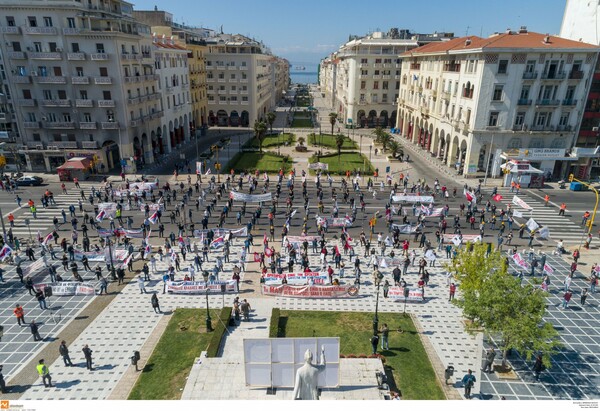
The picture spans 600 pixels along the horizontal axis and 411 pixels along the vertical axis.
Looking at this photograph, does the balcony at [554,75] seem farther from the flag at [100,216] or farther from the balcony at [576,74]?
the flag at [100,216]

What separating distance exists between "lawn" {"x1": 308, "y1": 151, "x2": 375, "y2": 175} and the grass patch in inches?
1491

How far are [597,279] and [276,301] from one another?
973 inches

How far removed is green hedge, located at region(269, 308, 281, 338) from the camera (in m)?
24.5

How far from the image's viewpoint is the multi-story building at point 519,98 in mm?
56094

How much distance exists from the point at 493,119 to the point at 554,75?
976 cm

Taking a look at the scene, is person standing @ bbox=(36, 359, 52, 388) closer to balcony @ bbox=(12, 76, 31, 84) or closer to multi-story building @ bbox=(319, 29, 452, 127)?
balcony @ bbox=(12, 76, 31, 84)

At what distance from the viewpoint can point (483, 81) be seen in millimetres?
57344

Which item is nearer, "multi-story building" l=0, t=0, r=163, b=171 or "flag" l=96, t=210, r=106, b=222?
"flag" l=96, t=210, r=106, b=222

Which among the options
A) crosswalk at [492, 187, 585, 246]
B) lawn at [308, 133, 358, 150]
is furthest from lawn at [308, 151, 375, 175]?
crosswalk at [492, 187, 585, 246]

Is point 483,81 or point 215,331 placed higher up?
point 483,81

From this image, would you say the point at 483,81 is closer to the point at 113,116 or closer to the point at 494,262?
the point at 494,262

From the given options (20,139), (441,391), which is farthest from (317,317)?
(20,139)

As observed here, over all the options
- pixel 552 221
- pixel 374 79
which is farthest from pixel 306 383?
pixel 374 79

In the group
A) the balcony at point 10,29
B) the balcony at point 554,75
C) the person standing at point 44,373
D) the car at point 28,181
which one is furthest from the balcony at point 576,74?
the balcony at point 10,29
